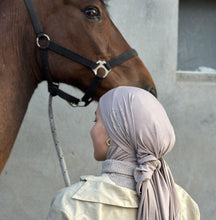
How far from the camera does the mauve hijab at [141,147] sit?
1.12 metres

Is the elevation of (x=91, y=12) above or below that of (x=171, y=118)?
above

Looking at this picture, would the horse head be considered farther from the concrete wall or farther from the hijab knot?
the concrete wall

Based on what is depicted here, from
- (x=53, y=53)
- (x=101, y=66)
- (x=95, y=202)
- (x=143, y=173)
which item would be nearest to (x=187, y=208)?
(x=143, y=173)

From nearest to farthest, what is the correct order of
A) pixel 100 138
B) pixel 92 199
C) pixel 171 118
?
1. pixel 92 199
2. pixel 100 138
3. pixel 171 118

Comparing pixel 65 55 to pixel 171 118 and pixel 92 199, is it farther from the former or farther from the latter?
pixel 171 118

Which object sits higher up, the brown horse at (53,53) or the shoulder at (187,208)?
the brown horse at (53,53)

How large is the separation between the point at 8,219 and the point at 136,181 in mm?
2379

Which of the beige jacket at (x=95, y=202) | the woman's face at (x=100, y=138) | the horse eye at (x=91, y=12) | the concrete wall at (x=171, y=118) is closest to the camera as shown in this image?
the beige jacket at (x=95, y=202)

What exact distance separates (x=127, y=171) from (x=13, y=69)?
39.0 inches

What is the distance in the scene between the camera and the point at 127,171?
3.73 ft

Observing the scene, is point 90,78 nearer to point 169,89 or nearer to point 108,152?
point 108,152

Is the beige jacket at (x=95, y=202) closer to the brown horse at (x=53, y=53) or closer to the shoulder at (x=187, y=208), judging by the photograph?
the shoulder at (x=187, y=208)

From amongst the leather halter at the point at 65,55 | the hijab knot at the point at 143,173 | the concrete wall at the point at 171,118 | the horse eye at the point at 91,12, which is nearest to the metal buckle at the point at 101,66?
the leather halter at the point at 65,55

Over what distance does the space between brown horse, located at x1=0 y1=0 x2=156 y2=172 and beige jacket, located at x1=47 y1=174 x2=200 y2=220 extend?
849mm
